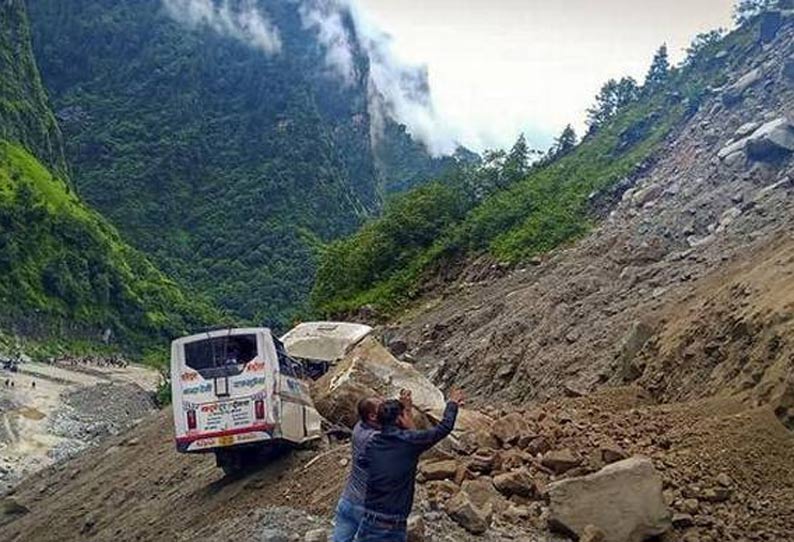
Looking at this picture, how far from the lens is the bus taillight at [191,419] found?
15327mm

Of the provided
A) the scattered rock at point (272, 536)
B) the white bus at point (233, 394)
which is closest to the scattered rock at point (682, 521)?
the scattered rock at point (272, 536)

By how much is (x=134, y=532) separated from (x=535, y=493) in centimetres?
826

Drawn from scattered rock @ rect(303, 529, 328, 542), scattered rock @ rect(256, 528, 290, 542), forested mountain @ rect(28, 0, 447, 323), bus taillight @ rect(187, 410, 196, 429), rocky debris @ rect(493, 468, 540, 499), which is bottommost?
scattered rock @ rect(256, 528, 290, 542)

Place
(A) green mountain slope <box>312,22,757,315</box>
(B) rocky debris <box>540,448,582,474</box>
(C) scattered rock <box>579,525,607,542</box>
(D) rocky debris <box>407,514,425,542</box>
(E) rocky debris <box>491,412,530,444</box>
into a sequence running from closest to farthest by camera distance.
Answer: (D) rocky debris <box>407,514,425,542</box>
(C) scattered rock <box>579,525,607,542</box>
(B) rocky debris <box>540,448,582,474</box>
(E) rocky debris <box>491,412,530,444</box>
(A) green mountain slope <box>312,22,757,315</box>

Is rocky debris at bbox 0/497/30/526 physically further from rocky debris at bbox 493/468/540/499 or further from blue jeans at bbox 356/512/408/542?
blue jeans at bbox 356/512/408/542

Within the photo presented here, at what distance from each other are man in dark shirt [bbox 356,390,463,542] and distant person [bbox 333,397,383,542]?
0.07 meters

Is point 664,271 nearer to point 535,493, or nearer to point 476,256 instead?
point 535,493

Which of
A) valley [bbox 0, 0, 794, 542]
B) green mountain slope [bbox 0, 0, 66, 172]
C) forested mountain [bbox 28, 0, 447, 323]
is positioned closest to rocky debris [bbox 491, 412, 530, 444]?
valley [bbox 0, 0, 794, 542]

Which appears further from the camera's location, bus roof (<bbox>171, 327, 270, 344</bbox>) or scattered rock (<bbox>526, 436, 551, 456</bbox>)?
bus roof (<bbox>171, 327, 270, 344</bbox>)

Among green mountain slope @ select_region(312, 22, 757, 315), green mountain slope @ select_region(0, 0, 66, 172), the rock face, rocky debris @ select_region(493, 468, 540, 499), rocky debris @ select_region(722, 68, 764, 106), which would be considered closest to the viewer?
the rock face

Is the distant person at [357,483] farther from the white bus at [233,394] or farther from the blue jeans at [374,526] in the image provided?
the white bus at [233,394]

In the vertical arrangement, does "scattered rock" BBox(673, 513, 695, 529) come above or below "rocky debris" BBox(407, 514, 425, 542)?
below

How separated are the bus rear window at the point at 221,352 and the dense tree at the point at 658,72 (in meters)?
58.6

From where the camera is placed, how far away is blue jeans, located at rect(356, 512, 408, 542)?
335 inches
